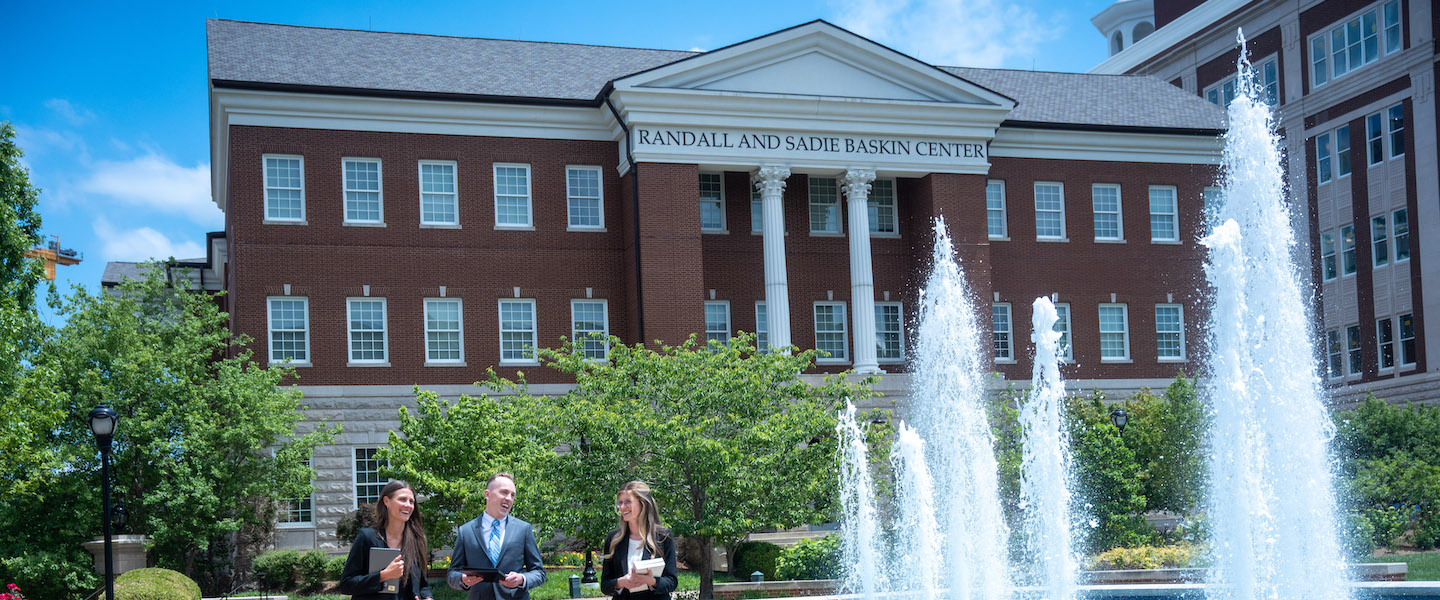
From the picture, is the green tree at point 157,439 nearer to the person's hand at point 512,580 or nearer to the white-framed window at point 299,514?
the white-framed window at point 299,514

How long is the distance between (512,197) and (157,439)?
11857mm

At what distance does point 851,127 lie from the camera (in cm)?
3622

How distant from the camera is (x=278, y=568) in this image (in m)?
28.4

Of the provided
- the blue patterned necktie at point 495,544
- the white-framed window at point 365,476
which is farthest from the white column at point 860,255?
the blue patterned necktie at point 495,544

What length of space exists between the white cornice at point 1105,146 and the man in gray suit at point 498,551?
31.7 m

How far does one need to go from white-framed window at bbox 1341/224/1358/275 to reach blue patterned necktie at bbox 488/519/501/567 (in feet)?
131

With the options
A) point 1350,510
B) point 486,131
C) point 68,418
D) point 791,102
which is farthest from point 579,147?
point 1350,510

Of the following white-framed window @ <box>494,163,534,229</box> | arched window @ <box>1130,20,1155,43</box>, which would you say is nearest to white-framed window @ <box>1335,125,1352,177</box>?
white-framed window @ <box>494,163,534,229</box>

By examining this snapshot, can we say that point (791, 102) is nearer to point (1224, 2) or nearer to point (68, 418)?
point (68, 418)

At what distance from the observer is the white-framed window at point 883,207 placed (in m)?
38.4

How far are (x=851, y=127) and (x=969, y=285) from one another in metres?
5.37

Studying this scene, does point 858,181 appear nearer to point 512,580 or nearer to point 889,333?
point 889,333

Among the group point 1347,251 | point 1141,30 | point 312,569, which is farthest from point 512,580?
point 1141,30

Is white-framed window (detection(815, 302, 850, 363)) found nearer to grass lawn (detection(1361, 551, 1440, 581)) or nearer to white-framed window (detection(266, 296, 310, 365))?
white-framed window (detection(266, 296, 310, 365))
